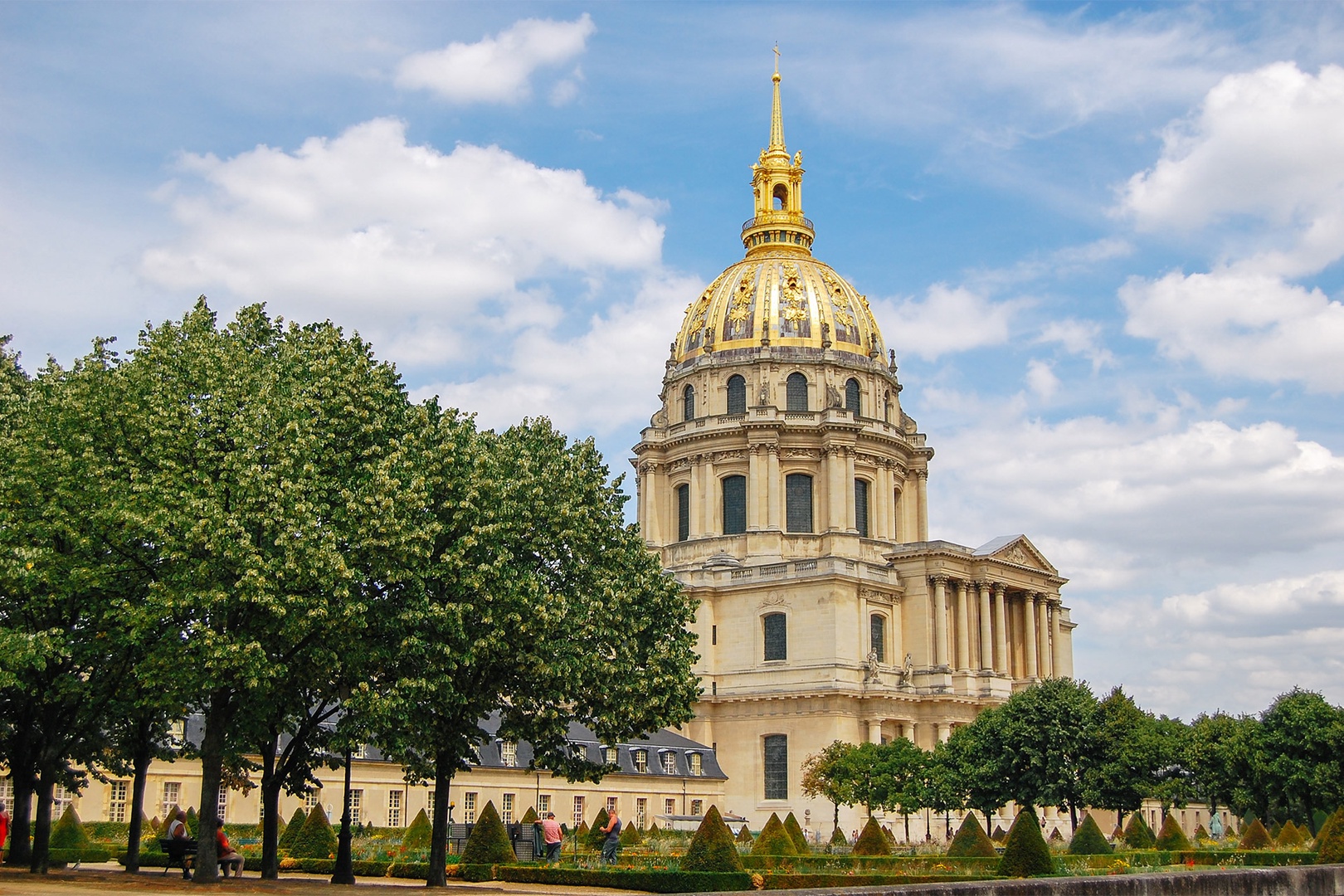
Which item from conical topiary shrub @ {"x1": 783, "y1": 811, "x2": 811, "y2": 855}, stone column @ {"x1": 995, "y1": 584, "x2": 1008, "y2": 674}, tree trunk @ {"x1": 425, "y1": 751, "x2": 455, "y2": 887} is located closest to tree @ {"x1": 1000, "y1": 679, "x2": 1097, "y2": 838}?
conical topiary shrub @ {"x1": 783, "y1": 811, "x2": 811, "y2": 855}

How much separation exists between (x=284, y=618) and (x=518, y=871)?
37.0ft

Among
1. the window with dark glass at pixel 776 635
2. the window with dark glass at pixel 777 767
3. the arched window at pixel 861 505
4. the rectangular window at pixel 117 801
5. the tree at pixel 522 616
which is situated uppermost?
the arched window at pixel 861 505

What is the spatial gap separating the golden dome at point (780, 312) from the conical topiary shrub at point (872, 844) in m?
45.0

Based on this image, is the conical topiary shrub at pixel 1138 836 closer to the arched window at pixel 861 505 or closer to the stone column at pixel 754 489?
the arched window at pixel 861 505

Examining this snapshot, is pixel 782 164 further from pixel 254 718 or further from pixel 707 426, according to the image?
pixel 254 718

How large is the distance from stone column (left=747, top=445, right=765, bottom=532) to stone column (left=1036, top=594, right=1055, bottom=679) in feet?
57.3

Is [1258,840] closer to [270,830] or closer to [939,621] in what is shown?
[939,621]

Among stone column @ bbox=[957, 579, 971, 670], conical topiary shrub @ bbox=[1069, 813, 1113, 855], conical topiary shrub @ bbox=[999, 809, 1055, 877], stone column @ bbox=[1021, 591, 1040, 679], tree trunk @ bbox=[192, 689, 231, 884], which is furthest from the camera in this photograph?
stone column @ bbox=[1021, 591, 1040, 679]

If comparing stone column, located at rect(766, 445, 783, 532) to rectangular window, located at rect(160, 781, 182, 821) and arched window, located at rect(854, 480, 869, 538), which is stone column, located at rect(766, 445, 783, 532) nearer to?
arched window, located at rect(854, 480, 869, 538)

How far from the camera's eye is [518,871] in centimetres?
3719

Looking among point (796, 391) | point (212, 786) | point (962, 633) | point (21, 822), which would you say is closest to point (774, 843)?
point (212, 786)

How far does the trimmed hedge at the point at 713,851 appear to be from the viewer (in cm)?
3778

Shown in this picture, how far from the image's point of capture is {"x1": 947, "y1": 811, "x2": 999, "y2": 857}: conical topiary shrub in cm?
4569

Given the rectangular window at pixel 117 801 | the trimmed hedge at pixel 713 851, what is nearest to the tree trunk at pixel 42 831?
the trimmed hedge at pixel 713 851
